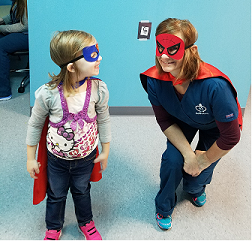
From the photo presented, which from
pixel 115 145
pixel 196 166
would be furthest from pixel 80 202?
pixel 115 145

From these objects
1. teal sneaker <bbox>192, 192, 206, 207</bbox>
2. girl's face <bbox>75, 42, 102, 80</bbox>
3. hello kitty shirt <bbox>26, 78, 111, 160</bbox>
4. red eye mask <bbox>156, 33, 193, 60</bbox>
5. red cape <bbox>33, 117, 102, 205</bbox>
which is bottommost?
teal sneaker <bbox>192, 192, 206, 207</bbox>

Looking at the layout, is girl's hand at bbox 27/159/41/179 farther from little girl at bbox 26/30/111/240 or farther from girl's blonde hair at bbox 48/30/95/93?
girl's blonde hair at bbox 48/30/95/93

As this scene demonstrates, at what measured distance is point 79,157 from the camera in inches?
52.6

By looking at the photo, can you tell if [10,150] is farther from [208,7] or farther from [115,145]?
[208,7]

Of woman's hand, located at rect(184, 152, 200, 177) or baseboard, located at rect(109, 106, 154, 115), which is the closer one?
woman's hand, located at rect(184, 152, 200, 177)

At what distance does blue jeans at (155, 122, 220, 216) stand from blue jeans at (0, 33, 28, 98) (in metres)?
1.75

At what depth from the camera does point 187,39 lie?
1.25m

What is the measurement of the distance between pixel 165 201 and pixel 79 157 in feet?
1.81

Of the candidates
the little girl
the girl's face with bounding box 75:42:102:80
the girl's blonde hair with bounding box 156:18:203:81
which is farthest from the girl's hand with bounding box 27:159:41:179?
the girl's blonde hair with bounding box 156:18:203:81

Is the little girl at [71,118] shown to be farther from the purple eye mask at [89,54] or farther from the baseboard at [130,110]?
the baseboard at [130,110]

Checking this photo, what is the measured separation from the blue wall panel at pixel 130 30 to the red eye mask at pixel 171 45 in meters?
1.03

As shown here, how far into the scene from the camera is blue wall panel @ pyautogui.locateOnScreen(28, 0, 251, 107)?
216cm

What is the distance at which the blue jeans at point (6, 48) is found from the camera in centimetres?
266

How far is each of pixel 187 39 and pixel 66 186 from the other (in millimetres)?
864
